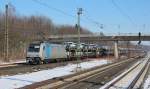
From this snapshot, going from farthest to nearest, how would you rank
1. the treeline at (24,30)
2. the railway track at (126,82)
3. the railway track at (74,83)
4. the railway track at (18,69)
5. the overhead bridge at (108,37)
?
the overhead bridge at (108,37) → the treeline at (24,30) → the railway track at (18,69) → the railway track at (126,82) → the railway track at (74,83)

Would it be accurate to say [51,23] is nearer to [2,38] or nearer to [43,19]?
[43,19]

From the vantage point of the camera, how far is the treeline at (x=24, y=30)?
73250 millimetres

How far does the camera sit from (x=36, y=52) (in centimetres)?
5128

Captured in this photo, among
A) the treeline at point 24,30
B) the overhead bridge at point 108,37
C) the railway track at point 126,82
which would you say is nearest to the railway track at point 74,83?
the railway track at point 126,82

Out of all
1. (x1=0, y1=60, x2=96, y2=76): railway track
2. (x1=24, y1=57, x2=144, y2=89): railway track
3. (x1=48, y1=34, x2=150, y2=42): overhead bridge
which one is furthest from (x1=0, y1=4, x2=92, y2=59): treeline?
(x1=24, y1=57, x2=144, y2=89): railway track

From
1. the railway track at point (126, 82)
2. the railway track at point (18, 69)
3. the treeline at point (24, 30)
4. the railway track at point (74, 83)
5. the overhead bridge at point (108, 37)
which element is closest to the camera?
the railway track at point (74, 83)

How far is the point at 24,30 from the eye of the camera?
333 feet

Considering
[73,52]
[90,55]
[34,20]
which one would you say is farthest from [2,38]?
[34,20]

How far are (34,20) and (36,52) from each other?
8431 centimetres

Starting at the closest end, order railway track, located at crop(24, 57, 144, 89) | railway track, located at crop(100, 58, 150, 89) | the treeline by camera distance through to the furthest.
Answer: railway track, located at crop(24, 57, 144, 89) → railway track, located at crop(100, 58, 150, 89) → the treeline

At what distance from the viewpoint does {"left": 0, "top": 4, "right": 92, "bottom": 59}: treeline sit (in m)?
73.2

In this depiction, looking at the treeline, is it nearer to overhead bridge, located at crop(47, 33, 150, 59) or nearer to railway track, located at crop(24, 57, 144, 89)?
overhead bridge, located at crop(47, 33, 150, 59)

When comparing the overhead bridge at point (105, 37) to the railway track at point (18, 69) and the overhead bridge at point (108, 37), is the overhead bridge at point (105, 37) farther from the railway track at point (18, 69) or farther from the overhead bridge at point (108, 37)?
the railway track at point (18, 69)

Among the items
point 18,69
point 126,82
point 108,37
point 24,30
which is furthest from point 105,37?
point 126,82
